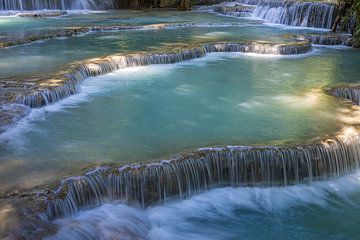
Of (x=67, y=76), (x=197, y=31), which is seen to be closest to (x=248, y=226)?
(x=67, y=76)

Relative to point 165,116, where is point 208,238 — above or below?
below

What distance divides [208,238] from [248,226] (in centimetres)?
51

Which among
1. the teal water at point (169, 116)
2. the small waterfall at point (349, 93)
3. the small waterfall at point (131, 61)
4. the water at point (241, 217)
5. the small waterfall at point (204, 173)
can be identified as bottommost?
the water at point (241, 217)

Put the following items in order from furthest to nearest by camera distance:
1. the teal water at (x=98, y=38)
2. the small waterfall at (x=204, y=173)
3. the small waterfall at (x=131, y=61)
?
the teal water at (x=98, y=38) → the small waterfall at (x=131, y=61) → the small waterfall at (x=204, y=173)

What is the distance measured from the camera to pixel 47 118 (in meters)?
7.47

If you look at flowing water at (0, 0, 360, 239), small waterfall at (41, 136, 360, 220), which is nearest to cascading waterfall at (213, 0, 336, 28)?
flowing water at (0, 0, 360, 239)

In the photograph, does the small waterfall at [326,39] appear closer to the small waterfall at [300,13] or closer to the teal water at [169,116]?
the small waterfall at [300,13]

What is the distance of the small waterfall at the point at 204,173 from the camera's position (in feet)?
17.1

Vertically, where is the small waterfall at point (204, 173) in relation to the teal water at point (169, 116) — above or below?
below

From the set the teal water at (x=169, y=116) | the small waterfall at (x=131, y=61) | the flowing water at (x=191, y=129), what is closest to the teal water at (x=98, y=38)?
the flowing water at (x=191, y=129)

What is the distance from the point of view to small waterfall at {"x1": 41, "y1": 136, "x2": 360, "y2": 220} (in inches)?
206

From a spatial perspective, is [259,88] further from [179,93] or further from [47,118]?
[47,118]

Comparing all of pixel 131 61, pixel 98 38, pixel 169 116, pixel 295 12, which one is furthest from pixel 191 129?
pixel 295 12

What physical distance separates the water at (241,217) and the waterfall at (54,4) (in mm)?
17449
